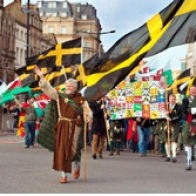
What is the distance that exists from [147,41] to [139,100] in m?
4.93

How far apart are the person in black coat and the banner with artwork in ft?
2.59

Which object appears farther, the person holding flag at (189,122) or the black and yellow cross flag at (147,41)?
the person holding flag at (189,122)

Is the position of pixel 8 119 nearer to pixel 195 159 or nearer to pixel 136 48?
pixel 195 159

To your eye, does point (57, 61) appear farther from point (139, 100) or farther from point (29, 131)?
point (139, 100)

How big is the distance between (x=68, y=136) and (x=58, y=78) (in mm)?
13285

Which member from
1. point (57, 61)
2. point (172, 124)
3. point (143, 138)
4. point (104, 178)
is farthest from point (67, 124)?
point (57, 61)

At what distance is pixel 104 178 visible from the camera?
34.9 ft

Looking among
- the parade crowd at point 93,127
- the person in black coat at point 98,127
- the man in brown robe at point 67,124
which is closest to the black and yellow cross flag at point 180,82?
the parade crowd at point 93,127

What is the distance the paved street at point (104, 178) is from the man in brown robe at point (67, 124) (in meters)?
0.43

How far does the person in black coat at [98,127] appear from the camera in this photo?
53.5ft

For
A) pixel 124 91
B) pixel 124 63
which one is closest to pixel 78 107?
pixel 124 63

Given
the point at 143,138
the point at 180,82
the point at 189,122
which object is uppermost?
the point at 180,82

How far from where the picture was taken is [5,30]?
7181 centimetres

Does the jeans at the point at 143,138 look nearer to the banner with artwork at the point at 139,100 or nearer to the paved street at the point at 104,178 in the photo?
the banner with artwork at the point at 139,100
